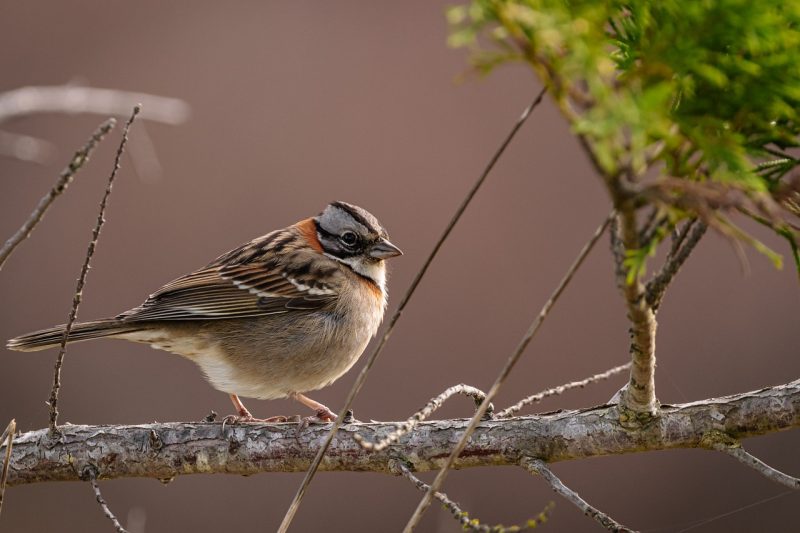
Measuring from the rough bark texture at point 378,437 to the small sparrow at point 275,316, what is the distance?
77 cm

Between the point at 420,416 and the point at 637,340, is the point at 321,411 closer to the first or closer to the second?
the point at 420,416

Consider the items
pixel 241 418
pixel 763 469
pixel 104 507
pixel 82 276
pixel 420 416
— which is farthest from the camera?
pixel 241 418

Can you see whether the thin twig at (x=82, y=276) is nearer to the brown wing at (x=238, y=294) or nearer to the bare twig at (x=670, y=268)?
the brown wing at (x=238, y=294)

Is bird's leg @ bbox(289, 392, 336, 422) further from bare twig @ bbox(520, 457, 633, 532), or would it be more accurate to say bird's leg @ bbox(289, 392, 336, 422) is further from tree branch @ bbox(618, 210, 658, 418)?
tree branch @ bbox(618, 210, 658, 418)

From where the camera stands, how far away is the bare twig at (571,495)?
2596mm

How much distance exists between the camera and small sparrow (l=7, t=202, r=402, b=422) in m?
4.53

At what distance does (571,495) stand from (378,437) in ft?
3.00

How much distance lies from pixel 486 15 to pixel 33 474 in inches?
110

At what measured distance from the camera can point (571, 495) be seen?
8.81 feet

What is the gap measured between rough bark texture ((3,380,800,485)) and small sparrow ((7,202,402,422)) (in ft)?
2.54

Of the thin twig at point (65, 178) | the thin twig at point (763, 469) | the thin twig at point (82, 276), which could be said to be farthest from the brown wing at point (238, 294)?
the thin twig at point (763, 469)

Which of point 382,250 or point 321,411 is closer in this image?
point 321,411

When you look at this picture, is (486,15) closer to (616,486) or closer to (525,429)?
(525,429)

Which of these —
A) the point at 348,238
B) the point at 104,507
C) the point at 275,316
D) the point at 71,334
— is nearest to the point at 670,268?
the point at 104,507
